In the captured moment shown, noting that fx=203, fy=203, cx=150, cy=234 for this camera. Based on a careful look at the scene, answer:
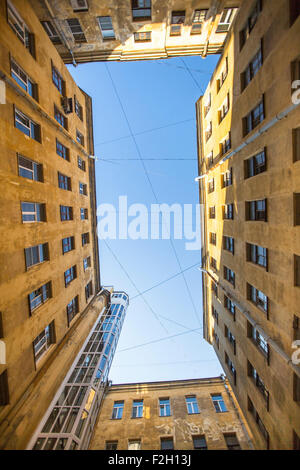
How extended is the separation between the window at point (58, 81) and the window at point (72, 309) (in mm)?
18127

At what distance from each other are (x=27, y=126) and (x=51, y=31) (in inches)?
448

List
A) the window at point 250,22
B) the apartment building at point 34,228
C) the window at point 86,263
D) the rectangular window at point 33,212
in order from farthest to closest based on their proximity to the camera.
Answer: the window at point 86,263
the window at point 250,22
the rectangular window at point 33,212
the apartment building at point 34,228

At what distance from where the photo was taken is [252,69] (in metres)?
13.4

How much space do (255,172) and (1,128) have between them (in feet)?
48.7

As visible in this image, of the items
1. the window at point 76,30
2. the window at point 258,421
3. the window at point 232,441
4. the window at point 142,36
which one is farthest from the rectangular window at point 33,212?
the window at point 232,441

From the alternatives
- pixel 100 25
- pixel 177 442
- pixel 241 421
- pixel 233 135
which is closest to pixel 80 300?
pixel 177 442

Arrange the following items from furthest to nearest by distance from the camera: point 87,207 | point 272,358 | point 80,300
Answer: point 87,207
point 80,300
point 272,358

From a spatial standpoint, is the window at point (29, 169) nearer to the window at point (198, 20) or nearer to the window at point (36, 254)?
the window at point (36, 254)

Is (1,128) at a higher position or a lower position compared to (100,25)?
lower

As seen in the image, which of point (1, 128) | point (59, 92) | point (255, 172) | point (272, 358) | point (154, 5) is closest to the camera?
point (1, 128)

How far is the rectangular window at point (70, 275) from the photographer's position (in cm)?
1741

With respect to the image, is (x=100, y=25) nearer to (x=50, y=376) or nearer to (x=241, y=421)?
(x=50, y=376)

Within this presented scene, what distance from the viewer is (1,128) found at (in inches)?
384

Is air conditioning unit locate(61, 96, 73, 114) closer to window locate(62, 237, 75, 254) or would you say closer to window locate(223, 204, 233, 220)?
window locate(62, 237, 75, 254)
